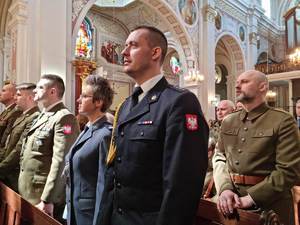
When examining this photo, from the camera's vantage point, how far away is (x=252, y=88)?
7.57 ft

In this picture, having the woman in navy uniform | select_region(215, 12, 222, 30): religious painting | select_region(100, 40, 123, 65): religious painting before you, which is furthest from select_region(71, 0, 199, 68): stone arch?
the woman in navy uniform

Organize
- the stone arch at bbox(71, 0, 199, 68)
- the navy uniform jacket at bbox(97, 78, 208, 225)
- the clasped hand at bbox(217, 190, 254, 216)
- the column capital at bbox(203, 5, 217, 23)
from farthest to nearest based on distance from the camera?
the column capital at bbox(203, 5, 217, 23) → the stone arch at bbox(71, 0, 199, 68) → the clasped hand at bbox(217, 190, 254, 216) → the navy uniform jacket at bbox(97, 78, 208, 225)

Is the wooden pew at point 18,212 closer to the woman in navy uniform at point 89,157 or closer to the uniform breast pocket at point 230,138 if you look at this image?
the woman in navy uniform at point 89,157

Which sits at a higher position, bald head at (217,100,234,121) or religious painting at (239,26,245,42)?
religious painting at (239,26,245,42)

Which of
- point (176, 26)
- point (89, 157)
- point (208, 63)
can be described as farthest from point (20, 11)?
point (208, 63)

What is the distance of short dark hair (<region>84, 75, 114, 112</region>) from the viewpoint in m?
2.45

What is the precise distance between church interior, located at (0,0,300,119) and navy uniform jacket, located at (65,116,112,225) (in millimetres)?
6302

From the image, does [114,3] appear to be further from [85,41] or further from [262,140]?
[262,140]

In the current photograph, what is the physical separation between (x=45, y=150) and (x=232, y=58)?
608 inches

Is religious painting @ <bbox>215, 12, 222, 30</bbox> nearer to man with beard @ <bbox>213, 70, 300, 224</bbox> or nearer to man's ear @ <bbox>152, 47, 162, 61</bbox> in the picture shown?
man with beard @ <bbox>213, 70, 300, 224</bbox>

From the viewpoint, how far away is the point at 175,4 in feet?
40.4

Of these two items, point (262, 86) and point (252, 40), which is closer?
point (262, 86)

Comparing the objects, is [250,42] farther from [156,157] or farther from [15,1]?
[156,157]

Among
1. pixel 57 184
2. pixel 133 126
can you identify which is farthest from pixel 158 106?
pixel 57 184
